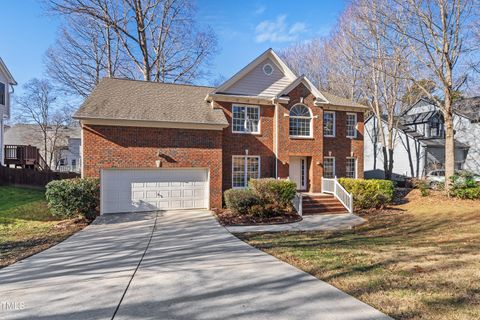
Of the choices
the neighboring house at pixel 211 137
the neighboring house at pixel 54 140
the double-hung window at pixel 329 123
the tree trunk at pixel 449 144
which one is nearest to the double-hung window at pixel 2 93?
the neighboring house at pixel 211 137

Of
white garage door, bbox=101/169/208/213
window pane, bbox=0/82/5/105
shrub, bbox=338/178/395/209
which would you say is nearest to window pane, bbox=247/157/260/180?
white garage door, bbox=101/169/208/213

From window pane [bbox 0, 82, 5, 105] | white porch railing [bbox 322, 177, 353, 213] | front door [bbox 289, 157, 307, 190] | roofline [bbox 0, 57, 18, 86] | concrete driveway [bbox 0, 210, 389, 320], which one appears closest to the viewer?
concrete driveway [bbox 0, 210, 389, 320]

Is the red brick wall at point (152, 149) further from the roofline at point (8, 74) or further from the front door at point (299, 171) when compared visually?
the roofline at point (8, 74)

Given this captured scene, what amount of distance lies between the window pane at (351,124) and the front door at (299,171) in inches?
155

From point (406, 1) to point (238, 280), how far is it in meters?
18.4

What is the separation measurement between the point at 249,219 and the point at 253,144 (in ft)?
16.9

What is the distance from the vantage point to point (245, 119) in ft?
51.9

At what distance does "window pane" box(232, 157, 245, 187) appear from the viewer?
1534 centimetres

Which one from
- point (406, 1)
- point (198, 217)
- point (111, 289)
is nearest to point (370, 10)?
point (406, 1)

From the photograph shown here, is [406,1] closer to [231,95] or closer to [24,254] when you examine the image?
[231,95]

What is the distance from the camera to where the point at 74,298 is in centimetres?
442

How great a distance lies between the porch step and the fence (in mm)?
14559

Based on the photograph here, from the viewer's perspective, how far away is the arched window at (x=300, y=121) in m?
16.4

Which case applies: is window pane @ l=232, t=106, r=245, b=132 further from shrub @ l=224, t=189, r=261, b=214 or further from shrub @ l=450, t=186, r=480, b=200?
shrub @ l=450, t=186, r=480, b=200
